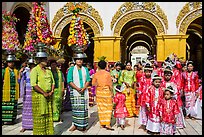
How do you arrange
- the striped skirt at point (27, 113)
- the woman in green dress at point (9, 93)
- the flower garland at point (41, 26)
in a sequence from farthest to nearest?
the flower garland at point (41, 26) < the woman in green dress at point (9, 93) < the striped skirt at point (27, 113)

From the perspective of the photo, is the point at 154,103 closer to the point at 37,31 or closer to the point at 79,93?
the point at 79,93

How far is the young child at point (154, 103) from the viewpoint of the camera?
5637 mm

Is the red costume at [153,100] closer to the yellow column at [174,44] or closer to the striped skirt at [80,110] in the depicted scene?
the striped skirt at [80,110]

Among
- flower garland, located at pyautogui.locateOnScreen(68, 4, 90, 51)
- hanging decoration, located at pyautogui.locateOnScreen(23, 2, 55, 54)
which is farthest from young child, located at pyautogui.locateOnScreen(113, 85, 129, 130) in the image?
hanging decoration, located at pyautogui.locateOnScreen(23, 2, 55, 54)

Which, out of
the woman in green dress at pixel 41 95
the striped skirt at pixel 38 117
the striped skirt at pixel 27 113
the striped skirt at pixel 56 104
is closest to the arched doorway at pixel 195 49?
the striped skirt at pixel 56 104

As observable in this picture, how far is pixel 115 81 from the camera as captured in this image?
8594 mm

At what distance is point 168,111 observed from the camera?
521 cm

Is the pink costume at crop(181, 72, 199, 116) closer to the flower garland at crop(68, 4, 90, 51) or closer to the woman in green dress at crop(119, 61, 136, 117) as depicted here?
the woman in green dress at crop(119, 61, 136, 117)

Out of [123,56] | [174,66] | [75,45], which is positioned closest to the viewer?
[75,45]

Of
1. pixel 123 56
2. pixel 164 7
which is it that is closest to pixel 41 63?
pixel 164 7

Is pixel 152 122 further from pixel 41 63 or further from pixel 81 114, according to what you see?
pixel 41 63

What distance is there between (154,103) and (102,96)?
1.14 meters

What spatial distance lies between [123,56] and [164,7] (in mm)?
5686

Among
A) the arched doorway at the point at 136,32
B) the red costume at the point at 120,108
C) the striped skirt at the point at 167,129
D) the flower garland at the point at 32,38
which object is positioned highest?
the arched doorway at the point at 136,32
